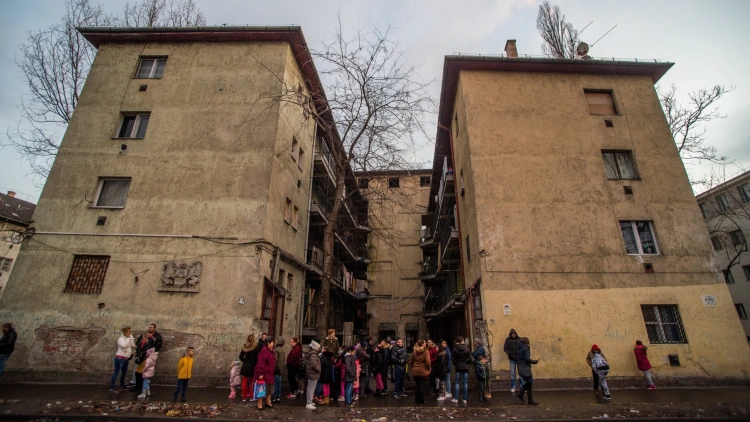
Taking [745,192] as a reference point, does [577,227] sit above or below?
below

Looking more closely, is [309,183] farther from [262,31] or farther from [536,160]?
[536,160]

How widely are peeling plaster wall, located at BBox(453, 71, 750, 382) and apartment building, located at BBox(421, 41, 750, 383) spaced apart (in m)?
0.04

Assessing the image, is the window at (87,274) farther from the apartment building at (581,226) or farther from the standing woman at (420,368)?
the apartment building at (581,226)

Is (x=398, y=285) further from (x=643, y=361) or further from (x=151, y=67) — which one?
(x=151, y=67)

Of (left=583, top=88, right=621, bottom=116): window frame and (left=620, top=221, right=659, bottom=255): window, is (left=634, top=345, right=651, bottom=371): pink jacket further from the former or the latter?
(left=583, top=88, right=621, bottom=116): window frame

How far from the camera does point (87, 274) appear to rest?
1216cm

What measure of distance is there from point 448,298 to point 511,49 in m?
13.7

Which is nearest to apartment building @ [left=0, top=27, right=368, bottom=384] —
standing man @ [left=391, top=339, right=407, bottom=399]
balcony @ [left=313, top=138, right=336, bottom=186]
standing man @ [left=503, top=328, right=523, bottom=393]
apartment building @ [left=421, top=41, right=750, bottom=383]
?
balcony @ [left=313, top=138, right=336, bottom=186]

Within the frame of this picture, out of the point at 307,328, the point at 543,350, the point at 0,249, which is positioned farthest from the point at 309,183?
the point at 0,249

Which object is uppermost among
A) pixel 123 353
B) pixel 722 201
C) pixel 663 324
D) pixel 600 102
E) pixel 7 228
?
pixel 722 201

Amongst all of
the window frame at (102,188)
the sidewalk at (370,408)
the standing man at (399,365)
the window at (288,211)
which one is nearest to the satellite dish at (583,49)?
the sidewalk at (370,408)

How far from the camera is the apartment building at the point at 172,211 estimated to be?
37.6ft

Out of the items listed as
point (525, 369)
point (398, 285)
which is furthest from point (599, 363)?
point (398, 285)

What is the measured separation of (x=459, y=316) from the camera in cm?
2159
